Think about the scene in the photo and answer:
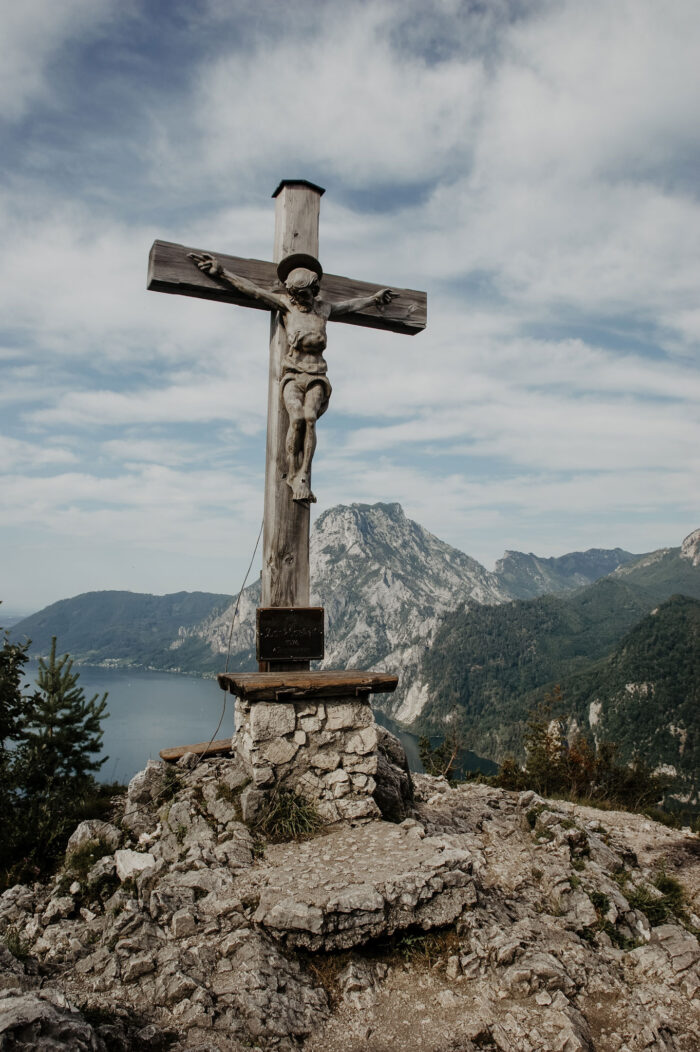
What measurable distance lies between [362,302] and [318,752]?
4507 millimetres

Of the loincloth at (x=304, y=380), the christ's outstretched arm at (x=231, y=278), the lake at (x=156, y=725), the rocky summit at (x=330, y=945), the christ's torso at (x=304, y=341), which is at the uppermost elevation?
the christ's outstretched arm at (x=231, y=278)

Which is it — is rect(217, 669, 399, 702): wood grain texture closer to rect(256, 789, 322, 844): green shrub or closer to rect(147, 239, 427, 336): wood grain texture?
rect(256, 789, 322, 844): green shrub

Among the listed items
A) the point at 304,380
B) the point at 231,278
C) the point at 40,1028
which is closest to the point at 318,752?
the point at 40,1028

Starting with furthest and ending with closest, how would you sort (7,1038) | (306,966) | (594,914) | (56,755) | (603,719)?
1. (603,719)
2. (56,755)
3. (594,914)
4. (306,966)
5. (7,1038)

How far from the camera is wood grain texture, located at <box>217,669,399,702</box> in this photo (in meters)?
5.30

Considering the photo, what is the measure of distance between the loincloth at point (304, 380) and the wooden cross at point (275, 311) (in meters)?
0.12

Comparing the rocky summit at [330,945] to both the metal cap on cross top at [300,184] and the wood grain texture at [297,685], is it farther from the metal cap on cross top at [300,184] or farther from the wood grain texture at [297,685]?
the metal cap on cross top at [300,184]

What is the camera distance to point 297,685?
210 inches

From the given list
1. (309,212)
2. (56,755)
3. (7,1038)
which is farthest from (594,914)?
(309,212)

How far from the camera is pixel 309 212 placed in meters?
6.56

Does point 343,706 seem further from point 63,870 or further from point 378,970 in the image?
point 63,870

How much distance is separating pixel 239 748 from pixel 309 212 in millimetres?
5338

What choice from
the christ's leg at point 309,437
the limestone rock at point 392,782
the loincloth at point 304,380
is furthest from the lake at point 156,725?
the loincloth at point 304,380

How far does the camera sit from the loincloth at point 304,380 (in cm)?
612
